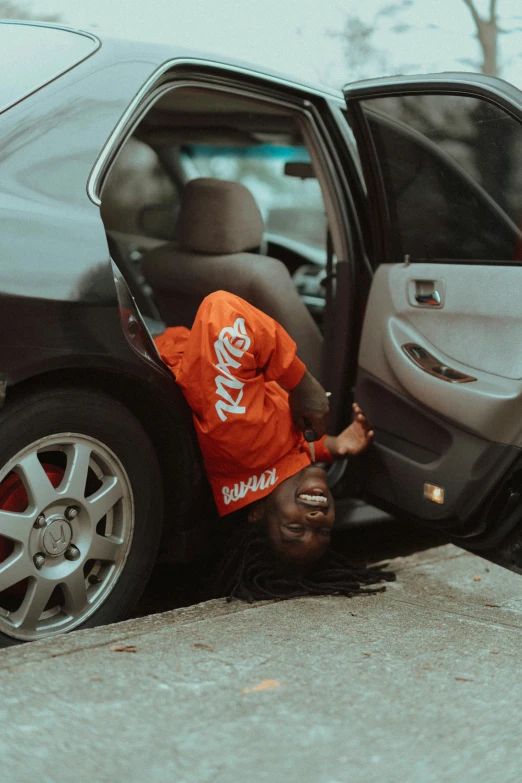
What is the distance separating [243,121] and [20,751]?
11.5 ft

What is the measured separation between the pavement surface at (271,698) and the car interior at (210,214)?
135 centimetres

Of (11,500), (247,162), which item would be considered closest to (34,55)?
(11,500)

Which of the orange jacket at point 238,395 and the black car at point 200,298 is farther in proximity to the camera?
the orange jacket at point 238,395

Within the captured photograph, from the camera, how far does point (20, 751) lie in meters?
1.91

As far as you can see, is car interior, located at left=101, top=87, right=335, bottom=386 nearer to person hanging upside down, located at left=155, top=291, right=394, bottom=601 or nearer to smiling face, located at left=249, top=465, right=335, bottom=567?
person hanging upside down, located at left=155, top=291, right=394, bottom=601

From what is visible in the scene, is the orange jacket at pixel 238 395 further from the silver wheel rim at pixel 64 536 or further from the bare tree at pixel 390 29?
the bare tree at pixel 390 29

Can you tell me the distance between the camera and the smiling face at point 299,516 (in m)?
3.01

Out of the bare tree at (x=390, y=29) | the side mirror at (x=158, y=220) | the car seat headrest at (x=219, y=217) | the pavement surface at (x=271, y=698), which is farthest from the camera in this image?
the bare tree at (x=390, y=29)

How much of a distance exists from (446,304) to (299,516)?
0.82 m

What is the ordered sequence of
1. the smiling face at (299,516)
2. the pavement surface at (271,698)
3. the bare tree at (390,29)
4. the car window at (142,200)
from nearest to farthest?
the pavement surface at (271,698)
the smiling face at (299,516)
the car window at (142,200)
the bare tree at (390,29)

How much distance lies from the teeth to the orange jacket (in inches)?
3.1

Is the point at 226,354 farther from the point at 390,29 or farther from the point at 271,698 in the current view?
the point at 390,29

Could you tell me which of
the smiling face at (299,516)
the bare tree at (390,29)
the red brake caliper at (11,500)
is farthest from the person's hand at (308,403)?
the bare tree at (390,29)

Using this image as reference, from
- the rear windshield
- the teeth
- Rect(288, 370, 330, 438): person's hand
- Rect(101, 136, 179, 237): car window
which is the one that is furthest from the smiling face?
Rect(101, 136, 179, 237): car window
